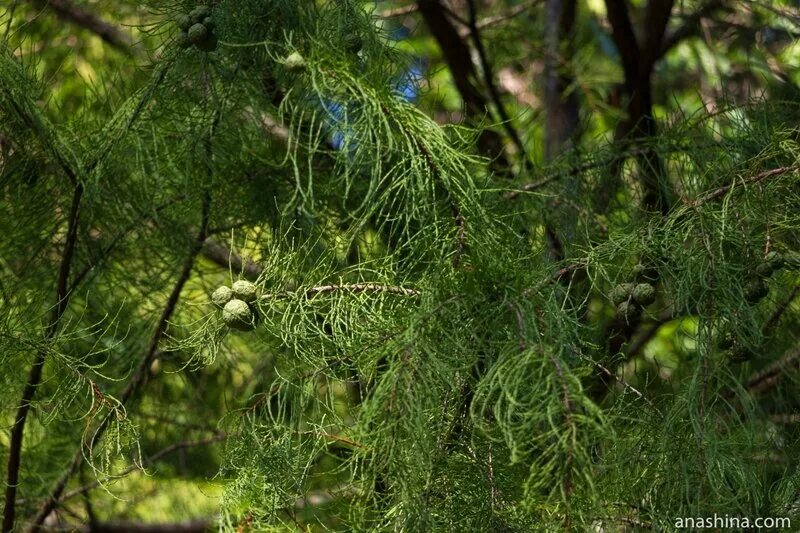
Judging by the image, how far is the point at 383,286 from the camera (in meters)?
0.84

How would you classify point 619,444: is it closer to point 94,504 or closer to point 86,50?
point 94,504

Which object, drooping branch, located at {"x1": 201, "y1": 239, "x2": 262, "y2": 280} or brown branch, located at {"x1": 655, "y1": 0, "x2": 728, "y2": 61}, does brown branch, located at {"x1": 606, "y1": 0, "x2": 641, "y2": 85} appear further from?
drooping branch, located at {"x1": 201, "y1": 239, "x2": 262, "y2": 280}

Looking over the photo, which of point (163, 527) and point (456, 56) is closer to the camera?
point (456, 56)

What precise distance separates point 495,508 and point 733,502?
0.63 ft

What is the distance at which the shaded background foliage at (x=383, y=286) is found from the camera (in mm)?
752

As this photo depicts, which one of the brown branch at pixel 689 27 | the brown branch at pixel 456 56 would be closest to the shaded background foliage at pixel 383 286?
the brown branch at pixel 456 56

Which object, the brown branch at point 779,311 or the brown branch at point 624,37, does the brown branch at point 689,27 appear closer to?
the brown branch at point 624,37

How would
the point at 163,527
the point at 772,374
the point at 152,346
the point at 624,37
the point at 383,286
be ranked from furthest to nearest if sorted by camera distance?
the point at 163,527 < the point at 624,37 < the point at 772,374 < the point at 152,346 < the point at 383,286

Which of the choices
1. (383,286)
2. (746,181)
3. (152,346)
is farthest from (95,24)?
(746,181)

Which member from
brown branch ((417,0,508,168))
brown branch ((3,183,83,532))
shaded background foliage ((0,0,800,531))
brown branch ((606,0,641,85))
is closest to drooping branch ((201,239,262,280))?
shaded background foliage ((0,0,800,531))

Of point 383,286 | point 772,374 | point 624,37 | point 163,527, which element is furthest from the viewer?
point 163,527

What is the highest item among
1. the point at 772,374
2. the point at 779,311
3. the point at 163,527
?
the point at 779,311

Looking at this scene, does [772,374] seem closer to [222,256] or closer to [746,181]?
[746,181]

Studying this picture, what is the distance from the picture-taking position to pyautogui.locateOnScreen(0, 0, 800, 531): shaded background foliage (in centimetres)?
75
